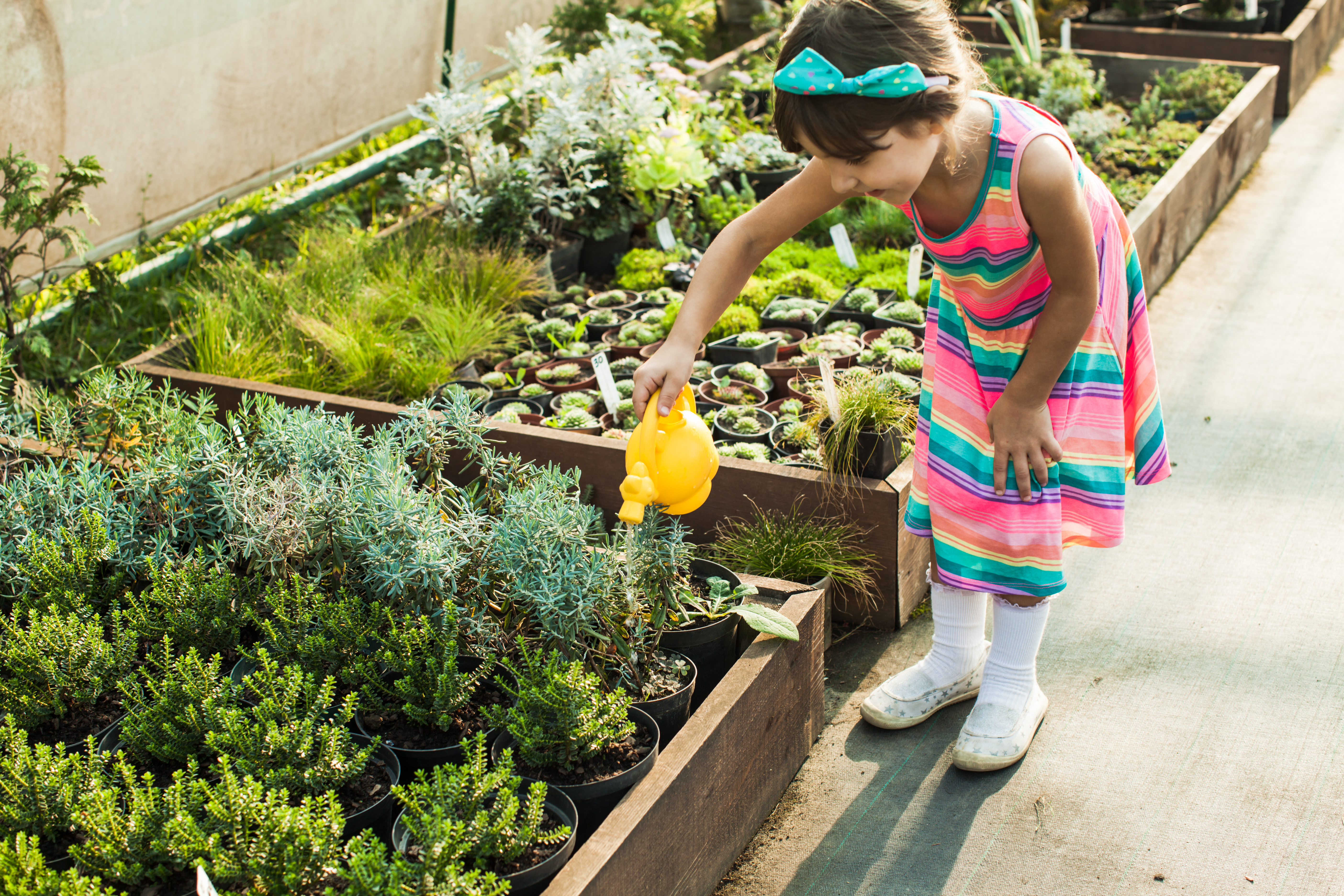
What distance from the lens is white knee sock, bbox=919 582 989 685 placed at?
205 centimetres

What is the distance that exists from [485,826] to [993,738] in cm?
104

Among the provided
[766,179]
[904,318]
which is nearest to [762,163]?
[766,179]

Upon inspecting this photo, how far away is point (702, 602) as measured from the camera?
191 centimetres

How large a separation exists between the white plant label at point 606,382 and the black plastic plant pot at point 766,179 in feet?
6.65

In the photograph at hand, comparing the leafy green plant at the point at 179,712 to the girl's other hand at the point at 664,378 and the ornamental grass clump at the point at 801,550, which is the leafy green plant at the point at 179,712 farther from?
the ornamental grass clump at the point at 801,550

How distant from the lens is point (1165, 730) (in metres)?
2.05

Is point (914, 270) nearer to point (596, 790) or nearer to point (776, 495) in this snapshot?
point (776, 495)

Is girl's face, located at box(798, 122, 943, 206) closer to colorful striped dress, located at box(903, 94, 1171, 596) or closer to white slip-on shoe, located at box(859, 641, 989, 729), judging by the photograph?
colorful striped dress, located at box(903, 94, 1171, 596)

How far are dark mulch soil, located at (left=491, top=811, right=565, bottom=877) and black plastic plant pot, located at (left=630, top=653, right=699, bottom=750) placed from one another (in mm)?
273

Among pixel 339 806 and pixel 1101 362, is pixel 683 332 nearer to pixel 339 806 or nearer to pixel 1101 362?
pixel 1101 362

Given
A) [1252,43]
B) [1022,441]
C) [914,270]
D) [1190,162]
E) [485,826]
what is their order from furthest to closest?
[1252,43] → [1190,162] → [914,270] → [1022,441] → [485,826]

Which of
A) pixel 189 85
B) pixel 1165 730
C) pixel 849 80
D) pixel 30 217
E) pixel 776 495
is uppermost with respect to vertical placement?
pixel 849 80

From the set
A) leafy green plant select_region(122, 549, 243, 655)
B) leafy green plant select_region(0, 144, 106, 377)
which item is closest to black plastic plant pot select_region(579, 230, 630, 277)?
leafy green plant select_region(0, 144, 106, 377)

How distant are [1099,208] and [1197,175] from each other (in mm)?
2957
